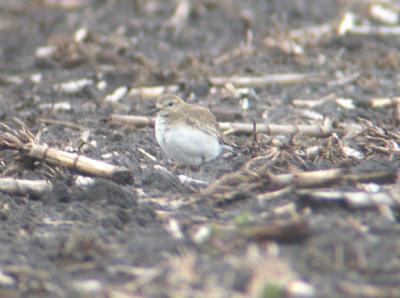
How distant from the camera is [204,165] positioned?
9.61 m

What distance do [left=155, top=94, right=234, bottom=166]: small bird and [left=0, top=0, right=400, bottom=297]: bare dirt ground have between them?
18cm

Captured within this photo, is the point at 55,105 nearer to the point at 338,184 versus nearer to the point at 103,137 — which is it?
the point at 103,137

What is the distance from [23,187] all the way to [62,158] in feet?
1.68

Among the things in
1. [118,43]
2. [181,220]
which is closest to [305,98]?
[118,43]

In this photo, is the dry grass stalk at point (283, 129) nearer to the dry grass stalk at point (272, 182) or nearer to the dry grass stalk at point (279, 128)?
the dry grass stalk at point (279, 128)

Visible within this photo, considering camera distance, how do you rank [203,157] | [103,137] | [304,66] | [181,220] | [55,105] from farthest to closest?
[304,66] → [55,105] → [103,137] → [203,157] → [181,220]

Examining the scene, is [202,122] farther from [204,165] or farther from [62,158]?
[62,158]

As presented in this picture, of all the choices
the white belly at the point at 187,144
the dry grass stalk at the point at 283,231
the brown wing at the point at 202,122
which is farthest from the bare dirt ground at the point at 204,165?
the brown wing at the point at 202,122

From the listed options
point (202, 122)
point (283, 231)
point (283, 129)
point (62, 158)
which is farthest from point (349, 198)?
point (283, 129)

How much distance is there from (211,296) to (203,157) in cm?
381

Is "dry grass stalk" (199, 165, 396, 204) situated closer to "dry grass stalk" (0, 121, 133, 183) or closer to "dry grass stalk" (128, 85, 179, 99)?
"dry grass stalk" (0, 121, 133, 183)

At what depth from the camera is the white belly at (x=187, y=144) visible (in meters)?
9.25

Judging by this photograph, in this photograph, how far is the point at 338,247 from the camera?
6.05 metres

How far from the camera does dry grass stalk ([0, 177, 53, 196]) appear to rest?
8.54 m
